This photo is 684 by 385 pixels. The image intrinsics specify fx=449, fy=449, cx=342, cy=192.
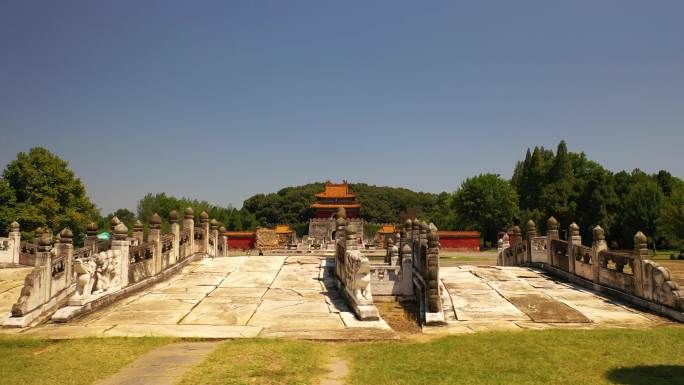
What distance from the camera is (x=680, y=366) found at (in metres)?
5.89

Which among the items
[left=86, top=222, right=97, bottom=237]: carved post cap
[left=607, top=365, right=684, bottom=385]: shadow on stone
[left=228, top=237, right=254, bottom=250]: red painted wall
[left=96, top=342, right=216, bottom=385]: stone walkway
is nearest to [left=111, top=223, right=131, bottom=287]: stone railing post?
[left=86, top=222, right=97, bottom=237]: carved post cap

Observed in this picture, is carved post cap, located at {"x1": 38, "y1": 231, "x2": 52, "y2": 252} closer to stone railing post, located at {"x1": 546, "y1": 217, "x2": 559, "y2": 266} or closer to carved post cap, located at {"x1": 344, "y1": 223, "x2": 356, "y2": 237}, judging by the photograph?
carved post cap, located at {"x1": 344, "y1": 223, "x2": 356, "y2": 237}

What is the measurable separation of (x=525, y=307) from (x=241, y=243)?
43.1 m

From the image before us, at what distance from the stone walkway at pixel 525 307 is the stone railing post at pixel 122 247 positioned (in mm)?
7621

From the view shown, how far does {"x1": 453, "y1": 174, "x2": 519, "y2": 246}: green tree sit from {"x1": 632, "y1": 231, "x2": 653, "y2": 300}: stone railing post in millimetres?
42552

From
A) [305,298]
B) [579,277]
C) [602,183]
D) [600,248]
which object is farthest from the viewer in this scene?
[602,183]

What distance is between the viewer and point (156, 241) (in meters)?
13.5

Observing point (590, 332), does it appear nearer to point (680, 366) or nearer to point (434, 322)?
point (680, 366)

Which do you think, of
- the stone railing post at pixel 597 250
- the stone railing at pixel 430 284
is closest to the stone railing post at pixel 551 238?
the stone railing post at pixel 597 250

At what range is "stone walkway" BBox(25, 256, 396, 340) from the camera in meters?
8.10

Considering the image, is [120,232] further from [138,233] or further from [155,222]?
[138,233]

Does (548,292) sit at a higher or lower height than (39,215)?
lower

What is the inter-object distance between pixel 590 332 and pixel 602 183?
4454cm

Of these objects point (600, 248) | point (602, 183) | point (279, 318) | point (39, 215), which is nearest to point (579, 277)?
point (600, 248)
